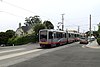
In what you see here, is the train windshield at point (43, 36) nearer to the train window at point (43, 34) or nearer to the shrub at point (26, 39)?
the train window at point (43, 34)

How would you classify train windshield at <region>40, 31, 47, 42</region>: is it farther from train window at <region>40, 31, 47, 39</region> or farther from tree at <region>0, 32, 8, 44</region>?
tree at <region>0, 32, 8, 44</region>

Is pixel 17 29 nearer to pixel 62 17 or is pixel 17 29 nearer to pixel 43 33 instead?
pixel 62 17

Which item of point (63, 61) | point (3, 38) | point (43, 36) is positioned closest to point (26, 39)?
point (3, 38)

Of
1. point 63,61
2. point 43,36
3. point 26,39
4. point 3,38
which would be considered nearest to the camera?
point 63,61

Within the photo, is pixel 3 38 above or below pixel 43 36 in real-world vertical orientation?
below

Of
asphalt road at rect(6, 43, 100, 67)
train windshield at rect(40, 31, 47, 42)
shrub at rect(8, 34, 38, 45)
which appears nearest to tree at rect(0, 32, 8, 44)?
shrub at rect(8, 34, 38, 45)

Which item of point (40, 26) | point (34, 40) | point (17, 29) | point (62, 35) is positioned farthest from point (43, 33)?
point (17, 29)

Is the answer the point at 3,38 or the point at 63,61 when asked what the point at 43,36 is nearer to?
the point at 63,61

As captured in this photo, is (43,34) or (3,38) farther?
(3,38)

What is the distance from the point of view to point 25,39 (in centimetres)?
7438

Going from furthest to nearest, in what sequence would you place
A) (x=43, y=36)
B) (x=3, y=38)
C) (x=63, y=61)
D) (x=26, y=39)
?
(x=3, y=38)
(x=26, y=39)
(x=43, y=36)
(x=63, y=61)

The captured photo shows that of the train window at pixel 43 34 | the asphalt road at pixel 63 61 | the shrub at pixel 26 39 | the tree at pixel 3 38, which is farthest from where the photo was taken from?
the tree at pixel 3 38

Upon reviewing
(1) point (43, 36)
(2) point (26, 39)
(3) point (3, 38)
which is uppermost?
(1) point (43, 36)

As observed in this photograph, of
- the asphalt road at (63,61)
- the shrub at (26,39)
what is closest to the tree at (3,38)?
the shrub at (26,39)
